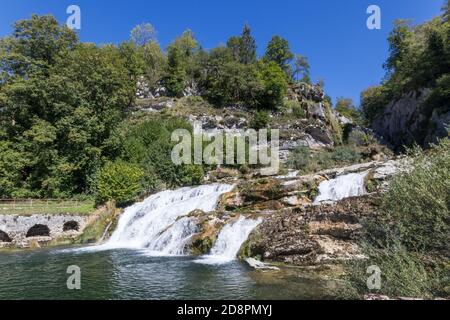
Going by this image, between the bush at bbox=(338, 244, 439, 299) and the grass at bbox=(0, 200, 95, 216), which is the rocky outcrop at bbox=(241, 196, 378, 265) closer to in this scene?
the bush at bbox=(338, 244, 439, 299)

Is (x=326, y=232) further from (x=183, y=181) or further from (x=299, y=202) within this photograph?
(x=183, y=181)

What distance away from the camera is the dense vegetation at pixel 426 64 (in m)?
40.2

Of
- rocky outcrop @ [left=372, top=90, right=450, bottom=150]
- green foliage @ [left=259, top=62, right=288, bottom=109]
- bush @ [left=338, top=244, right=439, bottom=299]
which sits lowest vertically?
bush @ [left=338, top=244, right=439, bottom=299]

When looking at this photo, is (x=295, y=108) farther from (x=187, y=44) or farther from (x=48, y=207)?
(x=48, y=207)

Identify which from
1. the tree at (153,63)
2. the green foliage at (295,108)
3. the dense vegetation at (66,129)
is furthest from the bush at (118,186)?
the tree at (153,63)

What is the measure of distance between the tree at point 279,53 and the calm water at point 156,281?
71129 mm

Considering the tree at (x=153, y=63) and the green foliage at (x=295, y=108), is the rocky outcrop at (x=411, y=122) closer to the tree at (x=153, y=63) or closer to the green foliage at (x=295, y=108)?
the green foliage at (x=295, y=108)

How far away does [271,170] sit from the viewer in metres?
38.5

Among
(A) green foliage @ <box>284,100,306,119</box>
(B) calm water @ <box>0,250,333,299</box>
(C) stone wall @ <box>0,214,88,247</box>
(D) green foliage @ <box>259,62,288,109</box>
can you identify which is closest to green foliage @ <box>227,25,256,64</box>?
(D) green foliage @ <box>259,62,288,109</box>

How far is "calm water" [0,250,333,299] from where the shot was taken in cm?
1120

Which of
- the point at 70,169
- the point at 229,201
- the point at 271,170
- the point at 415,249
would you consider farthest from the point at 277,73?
the point at 415,249

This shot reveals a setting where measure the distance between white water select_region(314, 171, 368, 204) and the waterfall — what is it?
7757 millimetres

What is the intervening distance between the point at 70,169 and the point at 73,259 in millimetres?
21500

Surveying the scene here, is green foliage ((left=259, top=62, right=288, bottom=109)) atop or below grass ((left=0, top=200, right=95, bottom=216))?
atop
